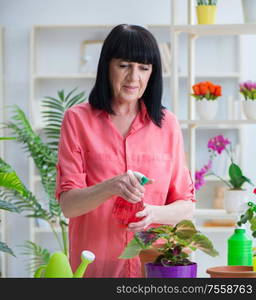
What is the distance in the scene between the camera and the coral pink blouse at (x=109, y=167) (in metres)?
1.84

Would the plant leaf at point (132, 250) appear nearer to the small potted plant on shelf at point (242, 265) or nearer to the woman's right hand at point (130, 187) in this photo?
the small potted plant on shelf at point (242, 265)

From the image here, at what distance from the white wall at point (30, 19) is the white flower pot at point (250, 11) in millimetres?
2864

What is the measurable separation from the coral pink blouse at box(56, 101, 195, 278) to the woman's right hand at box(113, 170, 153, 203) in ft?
0.76

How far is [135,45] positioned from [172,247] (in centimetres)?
64

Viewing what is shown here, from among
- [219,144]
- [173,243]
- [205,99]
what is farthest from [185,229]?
[219,144]

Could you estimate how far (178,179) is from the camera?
1.91m

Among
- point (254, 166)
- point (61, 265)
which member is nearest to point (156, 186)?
point (61, 265)

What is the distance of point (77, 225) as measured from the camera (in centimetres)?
189

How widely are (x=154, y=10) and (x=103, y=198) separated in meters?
4.35

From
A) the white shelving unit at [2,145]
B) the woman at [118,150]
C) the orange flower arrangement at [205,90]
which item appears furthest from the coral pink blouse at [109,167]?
the white shelving unit at [2,145]

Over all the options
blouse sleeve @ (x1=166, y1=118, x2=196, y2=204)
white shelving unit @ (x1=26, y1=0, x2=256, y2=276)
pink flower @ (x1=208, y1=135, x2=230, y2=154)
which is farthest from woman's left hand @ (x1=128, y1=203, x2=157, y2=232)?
white shelving unit @ (x1=26, y1=0, x2=256, y2=276)
